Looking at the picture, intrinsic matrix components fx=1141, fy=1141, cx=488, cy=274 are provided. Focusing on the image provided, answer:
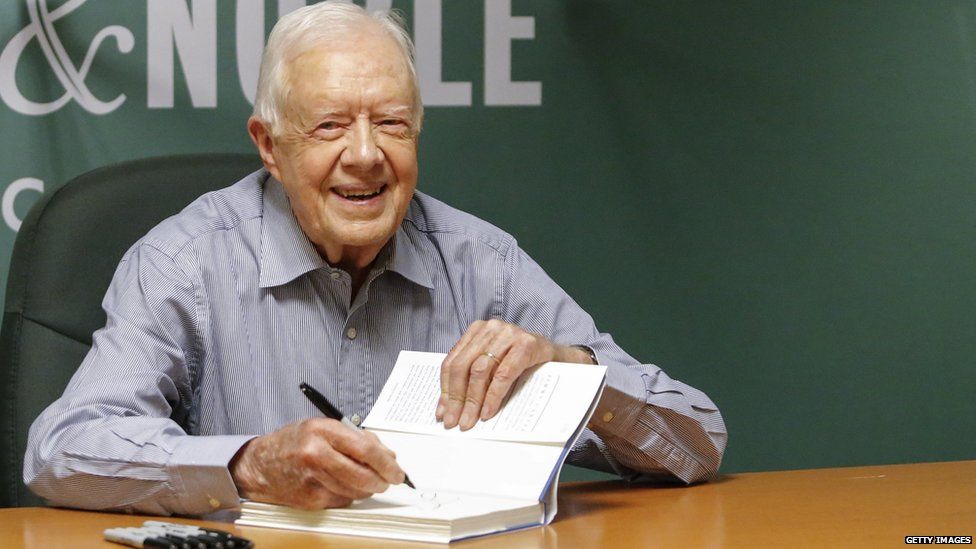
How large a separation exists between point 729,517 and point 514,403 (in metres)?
0.29

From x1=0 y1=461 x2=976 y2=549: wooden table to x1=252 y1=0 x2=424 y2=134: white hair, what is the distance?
0.65m

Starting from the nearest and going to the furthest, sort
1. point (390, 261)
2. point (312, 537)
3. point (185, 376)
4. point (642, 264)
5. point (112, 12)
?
point (312, 537) < point (185, 376) < point (390, 261) < point (112, 12) < point (642, 264)

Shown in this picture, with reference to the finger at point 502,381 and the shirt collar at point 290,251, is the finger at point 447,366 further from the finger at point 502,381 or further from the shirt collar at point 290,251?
the shirt collar at point 290,251

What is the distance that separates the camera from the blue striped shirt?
4.91ft

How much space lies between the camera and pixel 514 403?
139cm

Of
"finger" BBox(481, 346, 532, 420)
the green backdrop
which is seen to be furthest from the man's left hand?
the green backdrop

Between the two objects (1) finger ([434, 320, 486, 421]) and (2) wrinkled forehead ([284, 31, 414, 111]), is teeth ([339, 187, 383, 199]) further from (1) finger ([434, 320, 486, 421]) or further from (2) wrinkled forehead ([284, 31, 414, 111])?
(1) finger ([434, 320, 486, 421])

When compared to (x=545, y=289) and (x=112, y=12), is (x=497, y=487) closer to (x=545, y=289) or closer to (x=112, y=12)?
(x=545, y=289)

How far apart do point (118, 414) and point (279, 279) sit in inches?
13.2

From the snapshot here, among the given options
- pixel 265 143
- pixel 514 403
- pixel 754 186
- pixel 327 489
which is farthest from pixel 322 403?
pixel 754 186

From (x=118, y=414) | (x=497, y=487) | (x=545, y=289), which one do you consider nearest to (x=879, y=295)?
(x=545, y=289)

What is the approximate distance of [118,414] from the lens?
4.66 feet

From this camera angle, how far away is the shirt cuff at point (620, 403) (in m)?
1.54

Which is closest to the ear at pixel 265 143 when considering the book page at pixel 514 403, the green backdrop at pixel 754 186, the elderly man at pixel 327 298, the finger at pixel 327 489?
the elderly man at pixel 327 298
